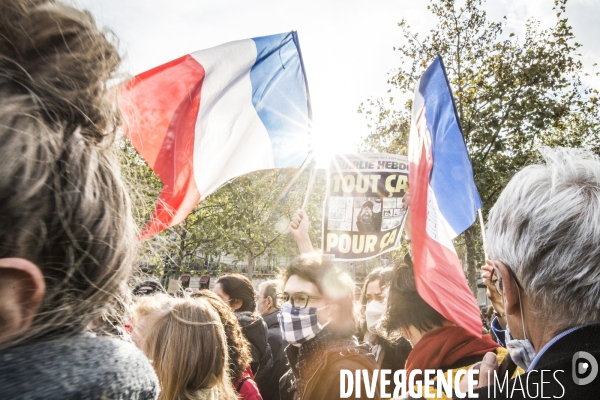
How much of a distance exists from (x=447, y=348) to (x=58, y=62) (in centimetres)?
233

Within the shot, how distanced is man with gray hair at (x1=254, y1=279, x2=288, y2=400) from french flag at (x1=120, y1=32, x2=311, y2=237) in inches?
45.7

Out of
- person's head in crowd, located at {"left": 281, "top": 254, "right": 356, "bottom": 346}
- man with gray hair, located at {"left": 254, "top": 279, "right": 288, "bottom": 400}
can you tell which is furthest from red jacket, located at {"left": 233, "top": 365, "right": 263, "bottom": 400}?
man with gray hair, located at {"left": 254, "top": 279, "right": 288, "bottom": 400}

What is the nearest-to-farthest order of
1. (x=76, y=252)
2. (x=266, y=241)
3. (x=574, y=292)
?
(x=76, y=252) < (x=574, y=292) < (x=266, y=241)

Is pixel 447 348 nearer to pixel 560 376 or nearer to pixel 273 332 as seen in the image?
pixel 560 376

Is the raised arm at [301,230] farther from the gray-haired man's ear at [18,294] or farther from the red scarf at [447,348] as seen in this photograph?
the gray-haired man's ear at [18,294]

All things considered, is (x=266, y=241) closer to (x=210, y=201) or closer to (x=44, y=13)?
(x=210, y=201)

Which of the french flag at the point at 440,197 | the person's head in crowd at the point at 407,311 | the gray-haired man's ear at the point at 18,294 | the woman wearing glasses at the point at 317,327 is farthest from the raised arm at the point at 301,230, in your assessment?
the gray-haired man's ear at the point at 18,294

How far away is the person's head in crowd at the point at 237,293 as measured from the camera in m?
4.29

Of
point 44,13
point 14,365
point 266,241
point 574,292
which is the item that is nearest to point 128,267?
point 14,365

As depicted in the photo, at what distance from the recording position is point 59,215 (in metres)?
0.55

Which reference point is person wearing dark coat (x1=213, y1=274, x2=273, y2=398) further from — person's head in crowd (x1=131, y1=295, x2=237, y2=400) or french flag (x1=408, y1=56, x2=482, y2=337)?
french flag (x1=408, y1=56, x2=482, y2=337)

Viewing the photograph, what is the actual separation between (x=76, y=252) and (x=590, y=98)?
45.1 ft

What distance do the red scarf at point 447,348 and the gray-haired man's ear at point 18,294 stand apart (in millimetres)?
2140

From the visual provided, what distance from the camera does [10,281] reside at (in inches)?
20.7
